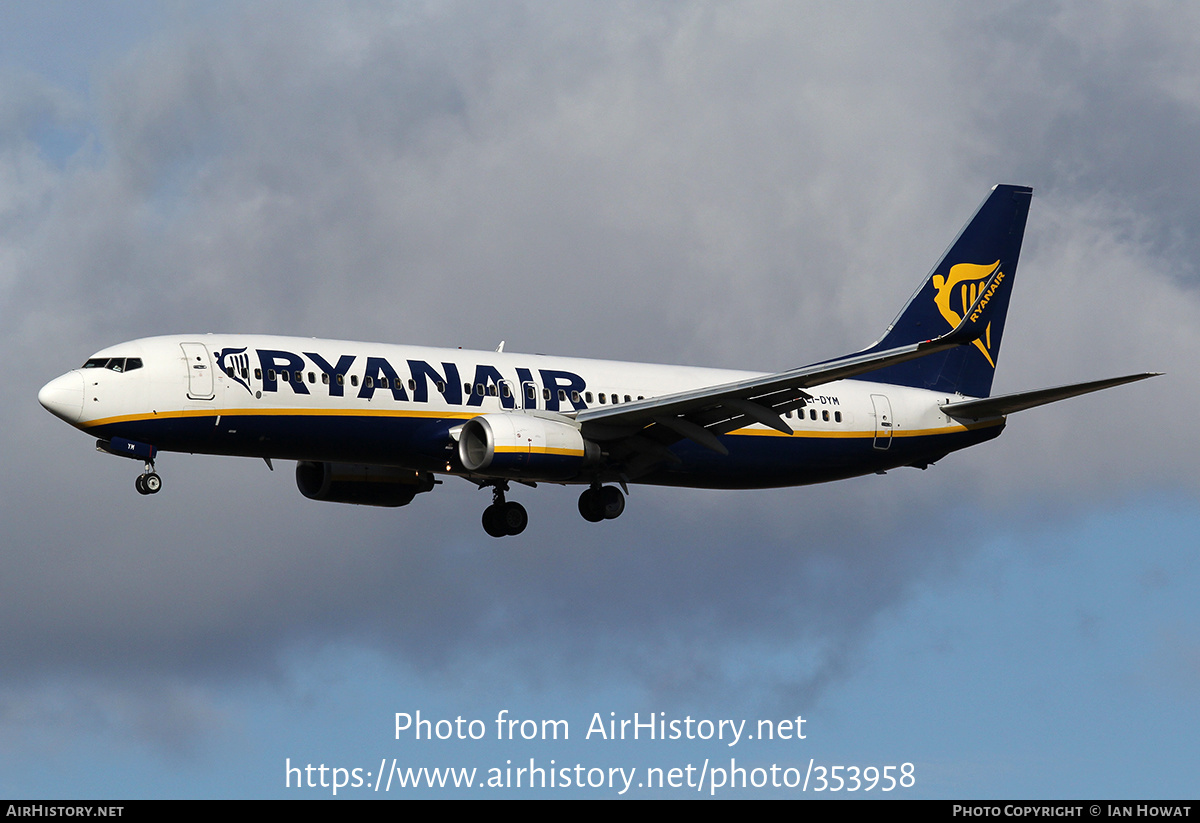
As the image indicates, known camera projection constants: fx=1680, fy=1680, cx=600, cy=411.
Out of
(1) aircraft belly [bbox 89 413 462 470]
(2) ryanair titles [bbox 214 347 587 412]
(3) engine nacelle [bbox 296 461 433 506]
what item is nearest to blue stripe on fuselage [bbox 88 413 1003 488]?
(1) aircraft belly [bbox 89 413 462 470]

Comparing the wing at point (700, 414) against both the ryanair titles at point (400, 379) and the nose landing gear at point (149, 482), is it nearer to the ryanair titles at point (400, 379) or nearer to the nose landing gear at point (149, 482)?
the ryanair titles at point (400, 379)

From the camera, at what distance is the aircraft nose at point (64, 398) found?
4412 centimetres

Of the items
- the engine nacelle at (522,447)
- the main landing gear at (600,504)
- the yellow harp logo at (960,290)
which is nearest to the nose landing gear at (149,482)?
the engine nacelle at (522,447)

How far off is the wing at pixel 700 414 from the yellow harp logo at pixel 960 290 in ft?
39.4

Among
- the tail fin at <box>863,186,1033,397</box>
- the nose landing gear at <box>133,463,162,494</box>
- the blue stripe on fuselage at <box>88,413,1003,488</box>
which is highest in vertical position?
the tail fin at <box>863,186,1033,397</box>

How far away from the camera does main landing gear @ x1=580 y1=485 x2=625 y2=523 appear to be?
165 ft

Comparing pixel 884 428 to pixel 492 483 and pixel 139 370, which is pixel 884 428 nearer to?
pixel 492 483

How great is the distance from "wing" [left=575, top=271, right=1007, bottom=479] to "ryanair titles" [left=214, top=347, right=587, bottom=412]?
1.39 metres

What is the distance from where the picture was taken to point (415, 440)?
47125 mm

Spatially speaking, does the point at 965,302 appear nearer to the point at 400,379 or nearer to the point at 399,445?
the point at 400,379

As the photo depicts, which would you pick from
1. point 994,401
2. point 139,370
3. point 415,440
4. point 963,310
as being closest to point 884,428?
point 994,401

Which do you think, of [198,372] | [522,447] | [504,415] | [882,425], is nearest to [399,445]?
[504,415]

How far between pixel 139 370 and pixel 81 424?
2067 mm

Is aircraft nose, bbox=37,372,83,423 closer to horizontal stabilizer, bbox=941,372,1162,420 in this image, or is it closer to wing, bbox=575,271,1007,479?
wing, bbox=575,271,1007,479
